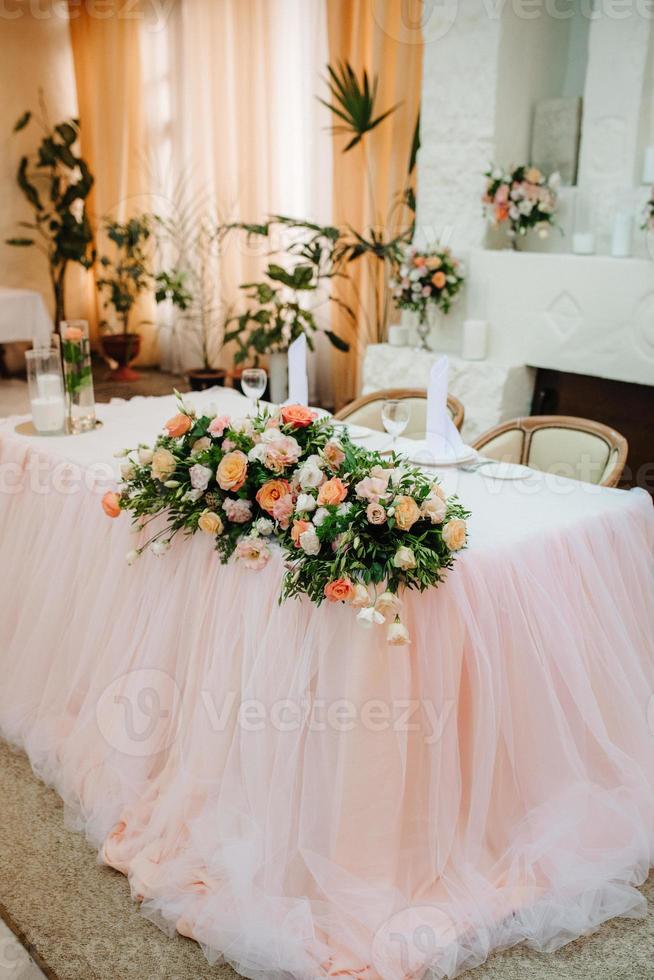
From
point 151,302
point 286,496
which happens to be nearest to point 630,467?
point 286,496

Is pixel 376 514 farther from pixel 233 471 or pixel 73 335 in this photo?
pixel 73 335

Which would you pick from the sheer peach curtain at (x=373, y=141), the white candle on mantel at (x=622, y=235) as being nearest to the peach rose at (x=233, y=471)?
the white candle on mantel at (x=622, y=235)

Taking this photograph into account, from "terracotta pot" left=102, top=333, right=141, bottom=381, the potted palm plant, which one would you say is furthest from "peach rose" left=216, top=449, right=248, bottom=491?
"terracotta pot" left=102, top=333, right=141, bottom=381

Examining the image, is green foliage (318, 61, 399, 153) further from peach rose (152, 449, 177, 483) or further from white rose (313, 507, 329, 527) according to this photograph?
white rose (313, 507, 329, 527)

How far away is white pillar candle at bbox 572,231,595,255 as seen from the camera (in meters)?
4.01

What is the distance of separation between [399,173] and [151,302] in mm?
3240

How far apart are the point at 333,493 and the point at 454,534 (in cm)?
25

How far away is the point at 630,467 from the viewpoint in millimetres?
4004

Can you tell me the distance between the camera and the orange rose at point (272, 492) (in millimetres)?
1901

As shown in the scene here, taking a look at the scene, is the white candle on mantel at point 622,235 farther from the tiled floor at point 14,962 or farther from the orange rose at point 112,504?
the tiled floor at point 14,962

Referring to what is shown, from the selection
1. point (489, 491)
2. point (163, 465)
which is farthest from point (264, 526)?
point (489, 491)

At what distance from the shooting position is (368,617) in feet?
5.28

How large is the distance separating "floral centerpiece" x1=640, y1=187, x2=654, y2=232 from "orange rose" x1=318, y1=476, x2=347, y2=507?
2496mm

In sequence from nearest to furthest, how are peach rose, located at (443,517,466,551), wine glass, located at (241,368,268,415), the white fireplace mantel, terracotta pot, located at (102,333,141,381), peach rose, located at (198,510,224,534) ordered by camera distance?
peach rose, located at (443,517,466,551)
peach rose, located at (198,510,224,534)
wine glass, located at (241,368,268,415)
the white fireplace mantel
terracotta pot, located at (102,333,141,381)
